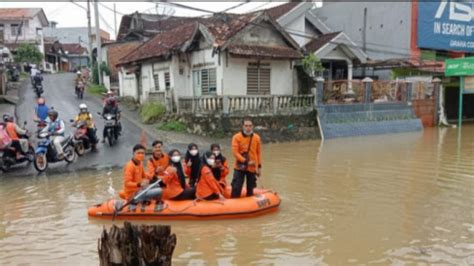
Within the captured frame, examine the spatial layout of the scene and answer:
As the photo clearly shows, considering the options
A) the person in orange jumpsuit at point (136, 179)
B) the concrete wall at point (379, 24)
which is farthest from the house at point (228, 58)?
the concrete wall at point (379, 24)

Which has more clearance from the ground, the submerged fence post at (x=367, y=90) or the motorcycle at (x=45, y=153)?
the submerged fence post at (x=367, y=90)

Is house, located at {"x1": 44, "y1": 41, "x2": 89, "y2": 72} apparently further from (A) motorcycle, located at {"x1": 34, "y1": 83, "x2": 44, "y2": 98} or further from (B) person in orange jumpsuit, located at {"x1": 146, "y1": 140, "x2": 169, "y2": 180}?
(B) person in orange jumpsuit, located at {"x1": 146, "y1": 140, "x2": 169, "y2": 180}

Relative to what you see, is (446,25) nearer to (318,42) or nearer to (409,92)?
(409,92)

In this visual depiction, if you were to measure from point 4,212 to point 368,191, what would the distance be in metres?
7.12

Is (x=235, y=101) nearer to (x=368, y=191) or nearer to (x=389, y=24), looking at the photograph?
(x=368, y=191)

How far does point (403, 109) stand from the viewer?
2123 centimetres

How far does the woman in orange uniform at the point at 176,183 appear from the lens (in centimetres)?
752

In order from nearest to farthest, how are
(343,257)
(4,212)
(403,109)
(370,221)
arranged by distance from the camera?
(343,257) < (370,221) < (4,212) < (403,109)

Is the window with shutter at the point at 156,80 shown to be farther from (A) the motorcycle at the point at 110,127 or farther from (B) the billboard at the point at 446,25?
(B) the billboard at the point at 446,25

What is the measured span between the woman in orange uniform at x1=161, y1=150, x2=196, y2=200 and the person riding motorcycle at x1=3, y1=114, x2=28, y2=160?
5.73m

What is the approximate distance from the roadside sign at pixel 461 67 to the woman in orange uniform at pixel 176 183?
18.4 m

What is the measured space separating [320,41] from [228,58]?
7.46 meters

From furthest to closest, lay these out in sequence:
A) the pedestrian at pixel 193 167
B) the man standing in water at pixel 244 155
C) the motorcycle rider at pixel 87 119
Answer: the motorcycle rider at pixel 87 119
the pedestrian at pixel 193 167
the man standing in water at pixel 244 155

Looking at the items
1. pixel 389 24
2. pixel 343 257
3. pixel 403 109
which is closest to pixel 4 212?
pixel 343 257
